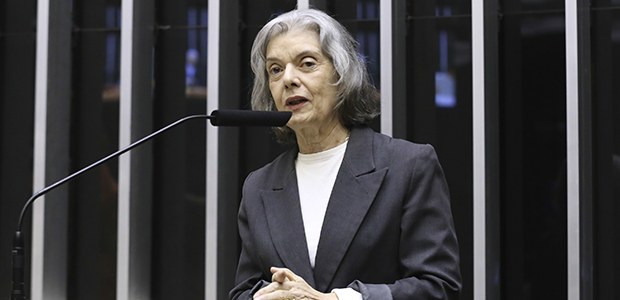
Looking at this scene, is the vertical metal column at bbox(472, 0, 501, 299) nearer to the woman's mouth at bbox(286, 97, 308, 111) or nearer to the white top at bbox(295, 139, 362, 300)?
the white top at bbox(295, 139, 362, 300)

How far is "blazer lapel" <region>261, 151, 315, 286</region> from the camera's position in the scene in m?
2.75

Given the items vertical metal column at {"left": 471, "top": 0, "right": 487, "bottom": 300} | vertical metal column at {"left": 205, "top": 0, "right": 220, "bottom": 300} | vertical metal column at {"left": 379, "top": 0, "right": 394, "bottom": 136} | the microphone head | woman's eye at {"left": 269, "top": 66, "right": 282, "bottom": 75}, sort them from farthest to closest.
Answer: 1. vertical metal column at {"left": 205, "top": 0, "right": 220, "bottom": 300}
2. vertical metal column at {"left": 379, "top": 0, "right": 394, "bottom": 136}
3. vertical metal column at {"left": 471, "top": 0, "right": 487, "bottom": 300}
4. woman's eye at {"left": 269, "top": 66, "right": 282, "bottom": 75}
5. the microphone head

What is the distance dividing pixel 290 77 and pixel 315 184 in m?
0.30

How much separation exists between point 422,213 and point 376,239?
0.14 m

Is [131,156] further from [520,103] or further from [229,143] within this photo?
[520,103]

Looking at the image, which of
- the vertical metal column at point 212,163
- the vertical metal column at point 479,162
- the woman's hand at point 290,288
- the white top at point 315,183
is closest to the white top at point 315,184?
the white top at point 315,183

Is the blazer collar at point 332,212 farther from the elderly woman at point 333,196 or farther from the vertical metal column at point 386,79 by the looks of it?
the vertical metal column at point 386,79

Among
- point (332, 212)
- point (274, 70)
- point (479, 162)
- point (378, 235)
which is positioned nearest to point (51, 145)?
point (479, 162)

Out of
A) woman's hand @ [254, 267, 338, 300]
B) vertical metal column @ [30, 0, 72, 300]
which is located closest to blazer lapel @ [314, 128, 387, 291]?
woman's hand @ [254, 267, 338, 300]

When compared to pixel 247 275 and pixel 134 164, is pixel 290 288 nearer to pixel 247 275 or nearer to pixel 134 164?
pixel 247 275

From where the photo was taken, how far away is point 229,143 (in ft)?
20.4

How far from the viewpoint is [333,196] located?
9.22ft

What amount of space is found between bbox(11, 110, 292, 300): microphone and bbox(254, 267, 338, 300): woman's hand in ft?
1.23

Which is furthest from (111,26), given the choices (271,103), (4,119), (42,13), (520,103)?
(271,103)
